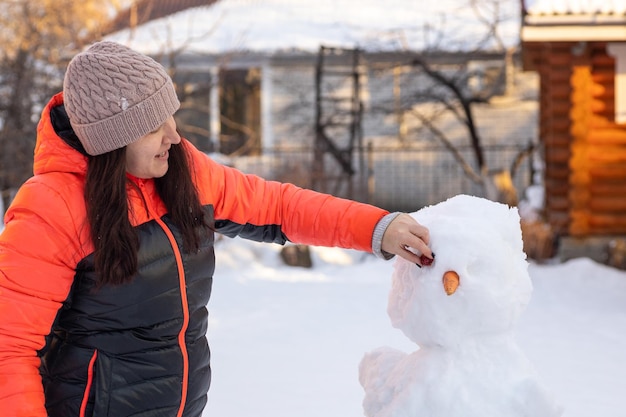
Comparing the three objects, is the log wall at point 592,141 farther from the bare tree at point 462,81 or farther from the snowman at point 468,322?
the snowman at point 468,322

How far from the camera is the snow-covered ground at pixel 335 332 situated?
16.7 feet

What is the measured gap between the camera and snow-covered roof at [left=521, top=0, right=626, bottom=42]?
321 inches

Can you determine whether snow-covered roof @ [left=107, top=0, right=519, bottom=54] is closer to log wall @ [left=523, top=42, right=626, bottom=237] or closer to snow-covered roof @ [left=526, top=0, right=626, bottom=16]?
log wall @ [left=523, top=42, right=626, bottom=237]

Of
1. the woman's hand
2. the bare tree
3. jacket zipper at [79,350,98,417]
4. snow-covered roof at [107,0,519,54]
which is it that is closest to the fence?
the bare tree

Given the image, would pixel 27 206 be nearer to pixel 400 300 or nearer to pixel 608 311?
pixel 400 300

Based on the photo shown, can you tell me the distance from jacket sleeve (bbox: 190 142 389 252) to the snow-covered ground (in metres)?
2.41

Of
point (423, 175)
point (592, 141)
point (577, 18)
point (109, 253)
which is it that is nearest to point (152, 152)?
point (109, 253)

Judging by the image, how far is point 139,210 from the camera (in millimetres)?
2195

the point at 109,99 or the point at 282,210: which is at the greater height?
the point at 109,99

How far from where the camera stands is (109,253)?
2.05 metres

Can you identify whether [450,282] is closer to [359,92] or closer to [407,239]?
[407,239]

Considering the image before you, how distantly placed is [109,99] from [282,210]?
67 centimetres

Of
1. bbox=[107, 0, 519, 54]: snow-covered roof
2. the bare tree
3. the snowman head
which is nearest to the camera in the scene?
the snowman head

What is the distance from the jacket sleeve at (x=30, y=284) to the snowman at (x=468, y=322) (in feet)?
3.42
